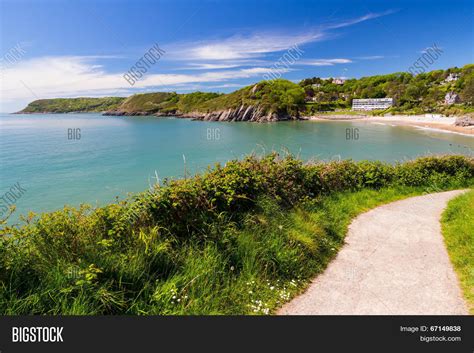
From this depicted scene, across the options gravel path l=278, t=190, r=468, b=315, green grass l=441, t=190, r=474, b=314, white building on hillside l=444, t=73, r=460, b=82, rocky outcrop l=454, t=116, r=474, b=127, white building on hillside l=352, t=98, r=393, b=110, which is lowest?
gravel path l=278, t=190, r=468, b=315

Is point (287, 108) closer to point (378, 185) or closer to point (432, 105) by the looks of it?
point (432, 105)


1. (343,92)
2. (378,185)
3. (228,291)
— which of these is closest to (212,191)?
(228,291)

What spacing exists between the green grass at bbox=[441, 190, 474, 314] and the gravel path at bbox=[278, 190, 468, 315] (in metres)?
0.13

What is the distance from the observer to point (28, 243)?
12.6 feet

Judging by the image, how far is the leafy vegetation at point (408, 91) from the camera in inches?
4242

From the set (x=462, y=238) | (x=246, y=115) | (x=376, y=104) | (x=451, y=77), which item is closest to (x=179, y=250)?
(x=462, y=238)

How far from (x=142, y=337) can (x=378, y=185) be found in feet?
35.9

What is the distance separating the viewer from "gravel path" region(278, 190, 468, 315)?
4.13 metres

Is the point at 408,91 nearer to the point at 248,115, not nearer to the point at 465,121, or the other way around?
the point at 465,121

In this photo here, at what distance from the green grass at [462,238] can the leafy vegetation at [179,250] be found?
2.29 metres

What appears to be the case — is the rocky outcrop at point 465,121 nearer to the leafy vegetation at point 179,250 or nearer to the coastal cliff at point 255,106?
the coastal cliff at point 255,106

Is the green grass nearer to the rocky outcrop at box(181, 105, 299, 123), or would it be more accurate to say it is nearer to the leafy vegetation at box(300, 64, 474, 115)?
the leafy vegetation at box(300, 64, 474, 115)

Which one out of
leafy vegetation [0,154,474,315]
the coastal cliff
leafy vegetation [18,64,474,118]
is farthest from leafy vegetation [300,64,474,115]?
leafy vegetation [0,154,474,315]

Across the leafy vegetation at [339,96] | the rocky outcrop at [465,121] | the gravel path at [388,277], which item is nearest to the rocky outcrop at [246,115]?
the leafy vegetation at [339,96]
